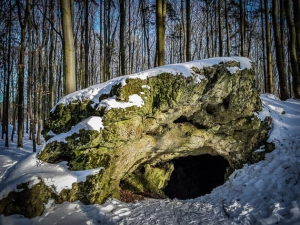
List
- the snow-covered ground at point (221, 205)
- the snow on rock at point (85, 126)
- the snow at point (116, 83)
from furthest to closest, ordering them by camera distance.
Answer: the snow at point (116, 83)
the snow on rock at point (85, 126)
the snow-covered ground at point (221, 205)

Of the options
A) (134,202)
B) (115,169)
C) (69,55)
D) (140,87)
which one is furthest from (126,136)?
(69,55)

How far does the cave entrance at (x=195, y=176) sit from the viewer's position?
7.64 m

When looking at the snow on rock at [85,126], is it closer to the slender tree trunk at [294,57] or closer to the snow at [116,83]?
the snow at [116,83]

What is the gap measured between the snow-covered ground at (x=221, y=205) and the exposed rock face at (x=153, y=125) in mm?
337

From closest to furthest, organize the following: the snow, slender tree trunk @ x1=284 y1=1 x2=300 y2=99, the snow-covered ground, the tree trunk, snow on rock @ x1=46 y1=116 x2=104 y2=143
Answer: the snow-covered ground < snow on rock @ x1=46 y1=116 x2=104 y2=143 < the snow < the tree trunk < slender tree trunk @ x1=284 y1=1 x2=300 y2=99

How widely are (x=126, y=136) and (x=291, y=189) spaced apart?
12.6ft

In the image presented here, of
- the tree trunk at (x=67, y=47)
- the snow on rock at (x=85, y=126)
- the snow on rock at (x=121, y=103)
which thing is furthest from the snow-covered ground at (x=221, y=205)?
the tree trunk at (x=67, y=47)

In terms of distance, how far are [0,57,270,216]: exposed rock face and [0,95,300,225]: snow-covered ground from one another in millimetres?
337

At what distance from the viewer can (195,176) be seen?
26.9 ft

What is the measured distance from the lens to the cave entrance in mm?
7637

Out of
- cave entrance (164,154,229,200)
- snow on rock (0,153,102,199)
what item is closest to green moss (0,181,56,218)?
snow on rock (0,153,102,199)

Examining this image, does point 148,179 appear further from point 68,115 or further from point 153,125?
point 68,115

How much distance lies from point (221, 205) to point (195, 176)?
13.6 ft

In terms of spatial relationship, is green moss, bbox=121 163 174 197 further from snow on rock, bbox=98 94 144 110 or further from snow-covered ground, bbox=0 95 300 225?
snow on rock, bbox=98 94 144 110
